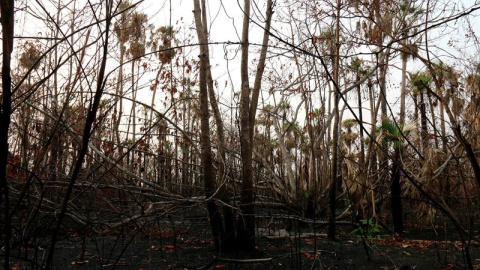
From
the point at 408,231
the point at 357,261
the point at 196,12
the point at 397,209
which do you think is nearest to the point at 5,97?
the point at 196,12

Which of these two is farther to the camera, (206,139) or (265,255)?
(265,255)

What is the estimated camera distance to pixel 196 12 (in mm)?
5957

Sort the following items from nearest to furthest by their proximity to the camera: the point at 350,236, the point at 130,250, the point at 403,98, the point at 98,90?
the point at 98,90
the point at 130,250
the point at 350,236
the point at 403,98

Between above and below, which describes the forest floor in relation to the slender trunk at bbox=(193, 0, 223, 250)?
below

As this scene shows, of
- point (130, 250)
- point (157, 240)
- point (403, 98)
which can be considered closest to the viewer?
point (130, 250)

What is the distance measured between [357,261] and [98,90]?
6.05m

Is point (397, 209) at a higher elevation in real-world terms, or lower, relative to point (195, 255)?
higher

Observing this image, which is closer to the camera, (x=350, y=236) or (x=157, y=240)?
(x=157, y=240)

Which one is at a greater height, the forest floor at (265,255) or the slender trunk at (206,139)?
the slender trunk at (206,139)

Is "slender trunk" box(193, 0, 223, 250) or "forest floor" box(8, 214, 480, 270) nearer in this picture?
"forest floor" box(8, 214, 480, 270)

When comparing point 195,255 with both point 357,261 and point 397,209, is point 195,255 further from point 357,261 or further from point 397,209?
point 397,209

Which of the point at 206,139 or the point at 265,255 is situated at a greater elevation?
the point at 206,139

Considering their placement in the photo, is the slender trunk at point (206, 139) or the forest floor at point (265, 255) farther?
the slender trunk at point (206, 139)

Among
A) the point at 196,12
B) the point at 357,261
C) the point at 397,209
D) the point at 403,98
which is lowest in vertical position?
the point at 357,261
